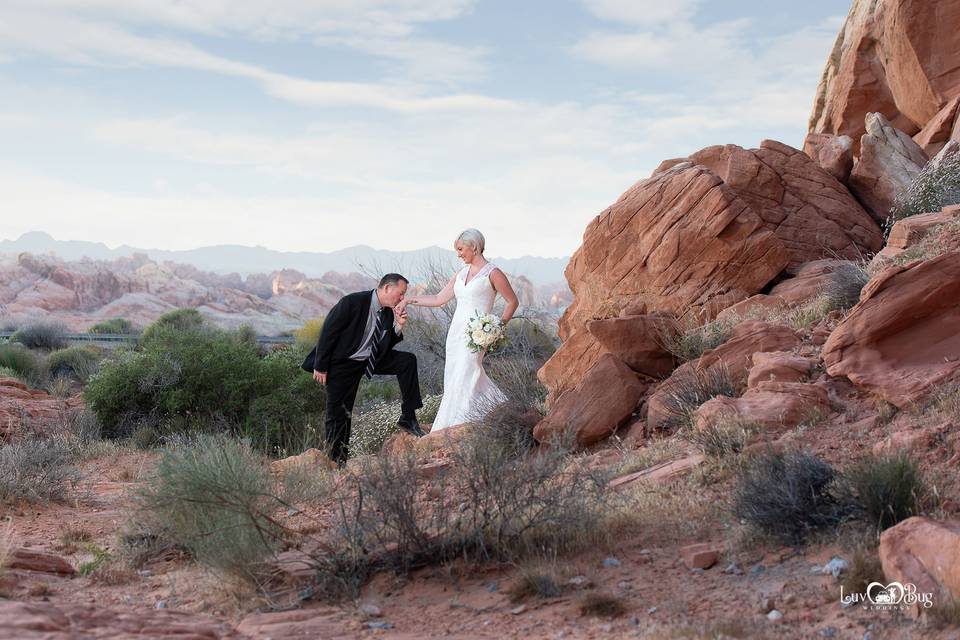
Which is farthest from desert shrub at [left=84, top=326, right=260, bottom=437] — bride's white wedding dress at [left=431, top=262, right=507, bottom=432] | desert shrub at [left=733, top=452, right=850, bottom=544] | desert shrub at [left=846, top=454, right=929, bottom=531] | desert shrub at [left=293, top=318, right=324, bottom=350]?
desert shrub at [left=846, top=454, right=929, bottom=531]

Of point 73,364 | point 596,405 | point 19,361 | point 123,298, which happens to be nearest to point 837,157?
point 596,405

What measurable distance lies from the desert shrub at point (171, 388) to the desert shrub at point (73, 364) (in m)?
8.22

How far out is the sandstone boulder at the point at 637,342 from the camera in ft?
31.9

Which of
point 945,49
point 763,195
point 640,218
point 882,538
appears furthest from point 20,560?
point 945,49

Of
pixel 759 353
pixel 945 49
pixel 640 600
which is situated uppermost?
pixel 945 49

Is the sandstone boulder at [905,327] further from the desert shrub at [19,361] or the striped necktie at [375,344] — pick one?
the desert shrub at [19,361]

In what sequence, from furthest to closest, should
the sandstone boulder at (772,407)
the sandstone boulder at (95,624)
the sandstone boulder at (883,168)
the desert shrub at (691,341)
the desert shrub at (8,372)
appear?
1. the desert shrub at (8,372)
2. the sandstone boulder at (883,168)
3. the desert shrub at (691,341)
4. the sandstone boulder at (772,407)
5. the sandstone boulder at (95,624)

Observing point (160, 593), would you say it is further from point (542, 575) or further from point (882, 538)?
point (882, 538)

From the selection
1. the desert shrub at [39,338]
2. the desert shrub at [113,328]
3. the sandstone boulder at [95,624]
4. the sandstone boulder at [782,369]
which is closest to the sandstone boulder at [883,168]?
the sandstone boulder at [782,369]

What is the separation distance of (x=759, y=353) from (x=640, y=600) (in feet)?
14.6

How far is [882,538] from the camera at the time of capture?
4574 mm

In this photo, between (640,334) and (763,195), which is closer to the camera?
(640,334)

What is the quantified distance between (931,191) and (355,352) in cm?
882

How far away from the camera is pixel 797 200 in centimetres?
1389
